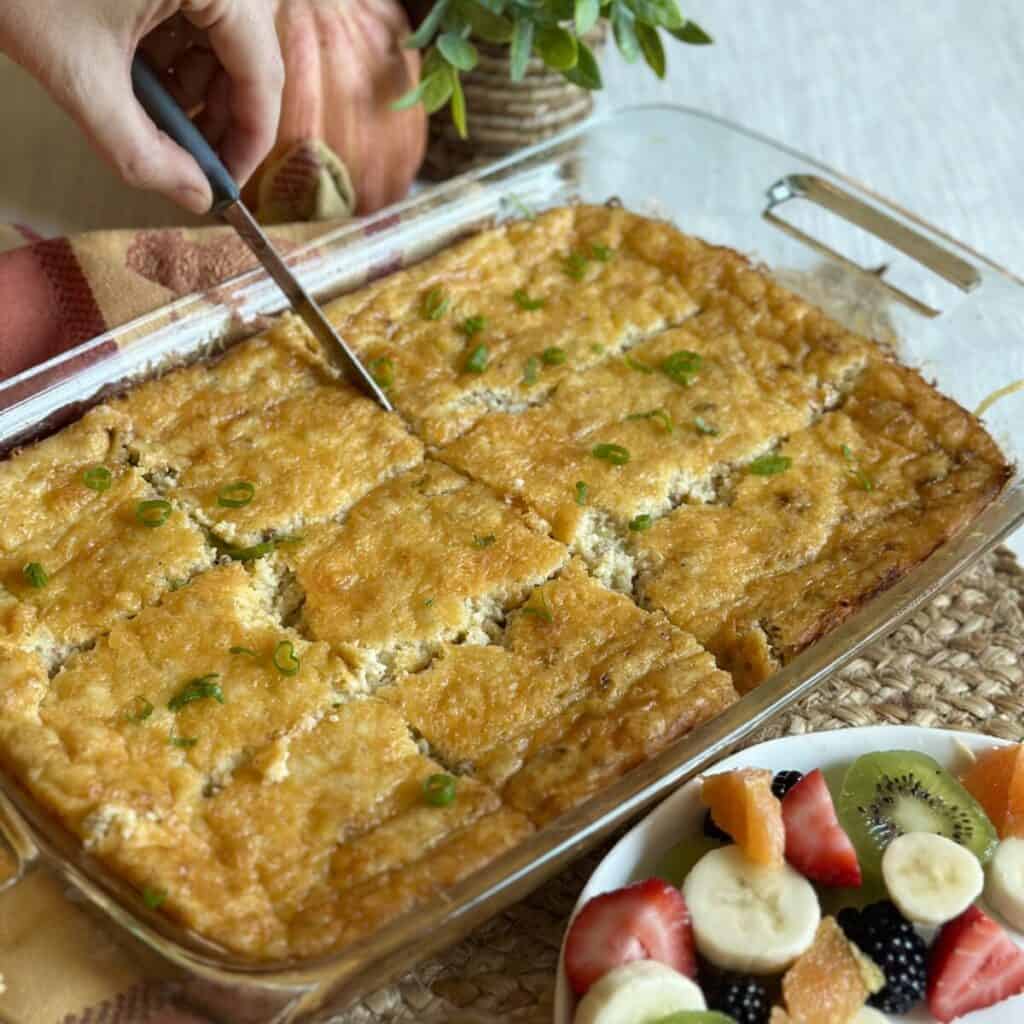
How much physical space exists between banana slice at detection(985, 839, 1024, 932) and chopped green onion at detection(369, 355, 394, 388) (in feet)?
7.24

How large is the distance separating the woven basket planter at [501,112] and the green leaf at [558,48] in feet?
1.21

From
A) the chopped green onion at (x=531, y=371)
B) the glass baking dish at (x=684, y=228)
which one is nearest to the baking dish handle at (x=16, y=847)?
the glass baking dish at (x=684, y=228)

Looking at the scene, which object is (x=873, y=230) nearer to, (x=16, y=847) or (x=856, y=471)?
(x=856, y=471)

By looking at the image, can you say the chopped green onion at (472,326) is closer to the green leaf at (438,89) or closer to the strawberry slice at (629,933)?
the green leaf at (438,89)

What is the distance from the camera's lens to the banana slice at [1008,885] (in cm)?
292

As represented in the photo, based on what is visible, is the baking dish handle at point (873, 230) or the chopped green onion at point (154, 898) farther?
the baking dish handle at point (873, 230)

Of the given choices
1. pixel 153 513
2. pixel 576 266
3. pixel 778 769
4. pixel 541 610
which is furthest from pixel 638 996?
pixel 576 266

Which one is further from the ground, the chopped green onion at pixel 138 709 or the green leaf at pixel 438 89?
the green leaf at pixel 438 89

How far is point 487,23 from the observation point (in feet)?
15.5

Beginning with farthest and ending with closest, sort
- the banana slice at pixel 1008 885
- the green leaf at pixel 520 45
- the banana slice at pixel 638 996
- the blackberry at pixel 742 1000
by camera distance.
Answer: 1. the green leaf at pixel 520 45
2. the banana slice at pixel 1008 885
3. the blackberry at pixel 742 1000
4. the banana slice at pixel 638 996

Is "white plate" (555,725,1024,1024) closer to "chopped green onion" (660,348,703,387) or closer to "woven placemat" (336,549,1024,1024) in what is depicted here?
"woven placemat" (336,549,1024,1024)

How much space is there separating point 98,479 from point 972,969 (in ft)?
8.22

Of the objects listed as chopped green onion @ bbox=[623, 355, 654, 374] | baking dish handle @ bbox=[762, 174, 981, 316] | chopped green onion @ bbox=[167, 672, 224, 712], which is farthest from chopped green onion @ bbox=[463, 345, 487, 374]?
chopped green onion @ bbox=[167, 672, 224, 712]

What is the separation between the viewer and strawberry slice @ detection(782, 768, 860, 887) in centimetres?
287
